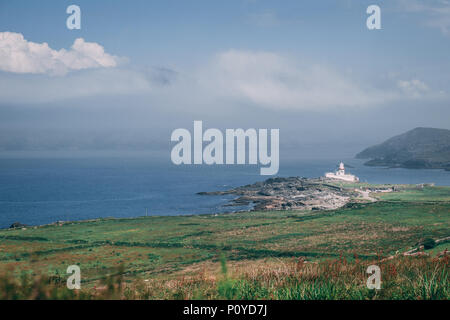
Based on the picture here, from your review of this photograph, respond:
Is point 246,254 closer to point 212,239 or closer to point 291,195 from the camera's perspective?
point 212,239

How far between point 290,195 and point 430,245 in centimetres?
5953

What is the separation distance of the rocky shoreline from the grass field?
19701 millimetres

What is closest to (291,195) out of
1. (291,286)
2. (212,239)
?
(212,239)

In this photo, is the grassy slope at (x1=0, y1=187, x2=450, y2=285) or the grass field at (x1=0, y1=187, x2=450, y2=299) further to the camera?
the grassy slope at (x1=0, y1=187, x2=450, y2=285)

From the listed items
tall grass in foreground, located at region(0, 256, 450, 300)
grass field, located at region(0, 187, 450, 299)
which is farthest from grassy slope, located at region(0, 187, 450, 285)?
tall grass in foreground, located at region(0, 256, 450, 300)

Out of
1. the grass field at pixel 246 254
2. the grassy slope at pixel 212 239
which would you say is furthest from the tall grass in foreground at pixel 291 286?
the grassy slope at pixel 212 239

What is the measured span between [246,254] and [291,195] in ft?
176

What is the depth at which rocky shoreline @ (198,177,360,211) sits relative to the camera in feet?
208

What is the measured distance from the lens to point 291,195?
249ft

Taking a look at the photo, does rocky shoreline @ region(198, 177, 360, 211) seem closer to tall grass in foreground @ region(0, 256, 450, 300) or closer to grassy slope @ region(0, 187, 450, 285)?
grassy slope @ region(0, 187, 450, 285)
